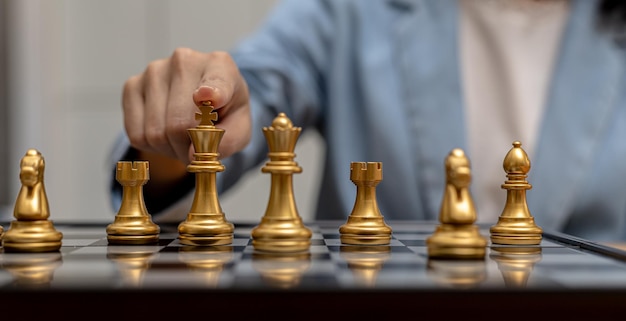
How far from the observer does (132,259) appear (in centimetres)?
68

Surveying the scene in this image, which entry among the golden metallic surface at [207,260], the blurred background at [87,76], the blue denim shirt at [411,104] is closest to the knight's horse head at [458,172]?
the golden metallic surface at [207,260]

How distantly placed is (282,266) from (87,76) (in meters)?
2.56

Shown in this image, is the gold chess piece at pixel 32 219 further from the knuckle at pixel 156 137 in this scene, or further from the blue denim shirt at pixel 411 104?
the blue denim shirt at pixel 411 104

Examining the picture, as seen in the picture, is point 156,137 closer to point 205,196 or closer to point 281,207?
point 205,196

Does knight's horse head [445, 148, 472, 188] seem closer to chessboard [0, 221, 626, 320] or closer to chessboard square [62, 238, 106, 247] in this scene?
chessboard [0, 221, 626, 320]

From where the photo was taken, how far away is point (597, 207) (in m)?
1.57

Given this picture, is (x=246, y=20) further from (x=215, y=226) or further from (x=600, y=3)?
(x=215, y=226)

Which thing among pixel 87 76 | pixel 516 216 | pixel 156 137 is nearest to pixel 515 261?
pixel 516 216

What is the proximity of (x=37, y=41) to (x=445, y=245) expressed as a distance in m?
2.69

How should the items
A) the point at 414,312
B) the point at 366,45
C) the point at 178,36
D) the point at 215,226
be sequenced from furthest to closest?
1. the point at 178,36
2. the point at 366,45
3. the point at 215,226
4. the point at 414,312

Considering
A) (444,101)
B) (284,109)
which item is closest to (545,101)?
(444,101)

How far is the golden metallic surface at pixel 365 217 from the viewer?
0.83 meters

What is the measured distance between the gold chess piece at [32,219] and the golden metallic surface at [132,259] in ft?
0.22

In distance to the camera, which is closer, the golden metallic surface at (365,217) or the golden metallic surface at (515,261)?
the golden metallic surface at (515,261)
